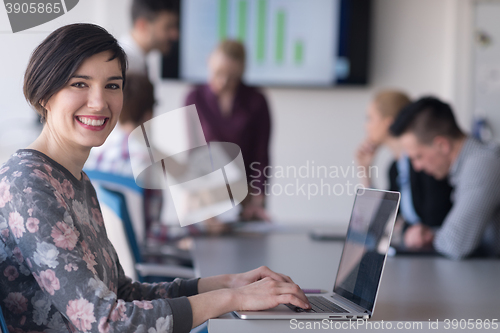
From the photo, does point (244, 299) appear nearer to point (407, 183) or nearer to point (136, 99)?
point (136, 99)

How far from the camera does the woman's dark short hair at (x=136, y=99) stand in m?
2.34

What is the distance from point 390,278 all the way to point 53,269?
934mm

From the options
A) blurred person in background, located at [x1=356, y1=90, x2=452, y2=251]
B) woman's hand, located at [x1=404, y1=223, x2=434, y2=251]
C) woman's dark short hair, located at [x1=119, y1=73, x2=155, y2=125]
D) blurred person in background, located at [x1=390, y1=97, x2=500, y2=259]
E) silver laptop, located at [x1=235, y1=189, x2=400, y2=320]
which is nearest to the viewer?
silver laptop, located at [x1=235, y1=189, x2=400, y2=320]

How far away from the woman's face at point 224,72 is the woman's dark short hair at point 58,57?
2.16m

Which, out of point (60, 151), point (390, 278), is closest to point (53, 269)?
point (60, 151)

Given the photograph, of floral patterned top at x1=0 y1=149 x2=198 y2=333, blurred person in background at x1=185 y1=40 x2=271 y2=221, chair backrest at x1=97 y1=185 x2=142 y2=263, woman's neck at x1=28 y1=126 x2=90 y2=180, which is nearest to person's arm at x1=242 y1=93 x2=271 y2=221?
blurred person in background at x1=185 y1=40 x2=271 y2=221

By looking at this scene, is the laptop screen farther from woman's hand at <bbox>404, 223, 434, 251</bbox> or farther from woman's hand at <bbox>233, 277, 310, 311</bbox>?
woman's hand at <bbox>404, 223, 434, 251</bbox>

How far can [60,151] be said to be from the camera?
1.05 metres

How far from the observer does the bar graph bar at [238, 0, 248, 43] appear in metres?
3.95

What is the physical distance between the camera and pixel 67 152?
106 centimetres

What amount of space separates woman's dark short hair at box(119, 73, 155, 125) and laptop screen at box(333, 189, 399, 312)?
139 cm

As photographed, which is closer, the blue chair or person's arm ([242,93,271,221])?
the blue chair

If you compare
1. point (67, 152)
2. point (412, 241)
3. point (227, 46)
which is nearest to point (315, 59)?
point (227, 46)

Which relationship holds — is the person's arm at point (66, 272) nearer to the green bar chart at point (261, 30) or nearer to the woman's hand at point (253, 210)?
the woman's hand at point (253, 210)
